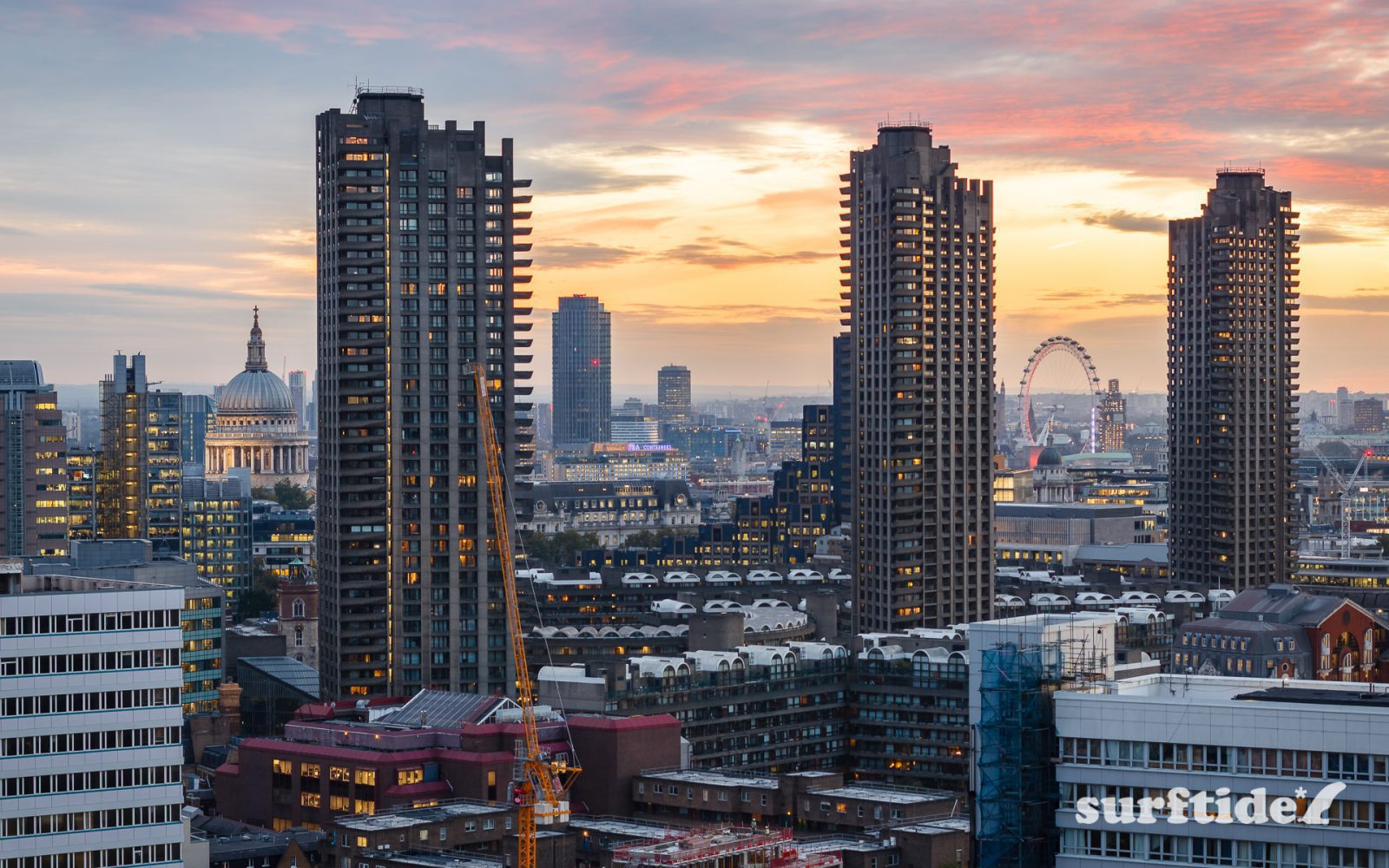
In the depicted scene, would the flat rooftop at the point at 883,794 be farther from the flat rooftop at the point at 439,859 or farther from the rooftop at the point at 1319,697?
the rooftop at the point at 1319,697

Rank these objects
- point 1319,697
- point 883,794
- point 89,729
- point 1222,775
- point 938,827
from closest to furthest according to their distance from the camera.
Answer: point 1222,775 → point 1319,697 → point 89,729 → point 938,827 → point 883,794

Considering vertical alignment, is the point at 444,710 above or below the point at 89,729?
below

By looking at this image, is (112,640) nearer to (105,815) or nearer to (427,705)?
(105,815)

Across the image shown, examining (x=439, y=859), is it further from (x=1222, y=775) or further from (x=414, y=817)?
(x=1222, y=775)

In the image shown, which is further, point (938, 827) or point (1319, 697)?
point (938, 827)

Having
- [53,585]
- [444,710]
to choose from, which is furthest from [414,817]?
[53,585]
